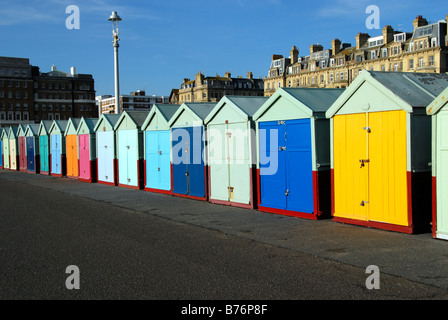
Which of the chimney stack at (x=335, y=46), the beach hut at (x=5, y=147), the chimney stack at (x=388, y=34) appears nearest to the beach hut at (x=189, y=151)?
the beach hut at (x=5, y=147)

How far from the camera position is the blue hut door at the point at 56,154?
26.4 metres

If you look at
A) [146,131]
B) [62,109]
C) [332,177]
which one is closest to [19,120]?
[62,109]

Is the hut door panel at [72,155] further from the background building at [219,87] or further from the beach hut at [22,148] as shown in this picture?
the background building at [219,87]

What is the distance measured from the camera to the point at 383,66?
3361 inches

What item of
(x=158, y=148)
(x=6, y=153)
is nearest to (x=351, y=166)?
(x=158, y=148)

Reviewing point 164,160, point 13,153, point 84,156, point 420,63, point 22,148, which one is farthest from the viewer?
point 420,63

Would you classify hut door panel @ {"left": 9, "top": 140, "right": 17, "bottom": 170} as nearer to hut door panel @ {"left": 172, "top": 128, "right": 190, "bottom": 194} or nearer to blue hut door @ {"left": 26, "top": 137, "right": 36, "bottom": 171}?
blue hut door @ {"left": 26, "top": 137, "right": 36, "bottom": 171}

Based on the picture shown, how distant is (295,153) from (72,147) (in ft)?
54.2

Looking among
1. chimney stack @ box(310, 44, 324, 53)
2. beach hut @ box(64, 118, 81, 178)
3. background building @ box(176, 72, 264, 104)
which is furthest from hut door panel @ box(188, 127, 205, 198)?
background building @ box(176, 72, 264, 104)

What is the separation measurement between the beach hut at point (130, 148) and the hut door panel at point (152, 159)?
0.68 meters

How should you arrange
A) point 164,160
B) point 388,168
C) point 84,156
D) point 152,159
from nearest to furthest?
point 388,168 < point 164,160 < point 152,159 < point 84,156

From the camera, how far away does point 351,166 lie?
9414mm

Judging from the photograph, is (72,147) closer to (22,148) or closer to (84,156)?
(84,156)
